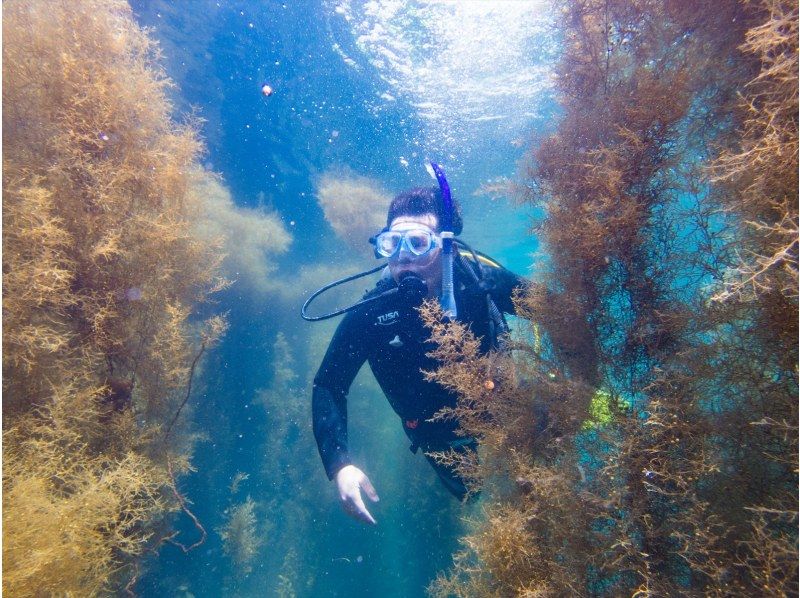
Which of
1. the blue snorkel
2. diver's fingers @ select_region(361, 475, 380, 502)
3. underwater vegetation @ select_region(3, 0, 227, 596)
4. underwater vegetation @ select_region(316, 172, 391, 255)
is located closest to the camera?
diver's fingers @ select_region(361, 475, 380, 502)

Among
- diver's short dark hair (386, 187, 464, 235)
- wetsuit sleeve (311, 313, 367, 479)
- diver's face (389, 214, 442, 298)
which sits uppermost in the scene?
diver's short dark hair (386, 187, 464, 235)

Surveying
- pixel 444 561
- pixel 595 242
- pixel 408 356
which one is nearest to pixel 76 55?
pixel 408 356

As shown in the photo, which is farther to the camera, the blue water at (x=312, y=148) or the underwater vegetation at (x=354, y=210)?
the underwater vegetation at (x=354, y=210)

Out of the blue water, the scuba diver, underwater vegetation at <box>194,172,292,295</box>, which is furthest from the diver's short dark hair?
underwater vegetation at <box>194,172,292,295</box>

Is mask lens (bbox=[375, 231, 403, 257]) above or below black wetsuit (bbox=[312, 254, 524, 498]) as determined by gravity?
above

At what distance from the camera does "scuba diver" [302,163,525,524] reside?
443 centimetres

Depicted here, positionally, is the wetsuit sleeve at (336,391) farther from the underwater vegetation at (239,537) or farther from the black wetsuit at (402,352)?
the underwater vegetation at (239,537)

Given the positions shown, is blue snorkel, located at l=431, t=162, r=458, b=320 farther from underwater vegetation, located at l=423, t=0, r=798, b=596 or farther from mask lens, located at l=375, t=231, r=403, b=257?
underwater vegetation, located at l=423, t=0, r=798, b=596

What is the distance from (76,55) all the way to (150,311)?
2.95 metres

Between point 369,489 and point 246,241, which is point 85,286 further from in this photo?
point 246,241

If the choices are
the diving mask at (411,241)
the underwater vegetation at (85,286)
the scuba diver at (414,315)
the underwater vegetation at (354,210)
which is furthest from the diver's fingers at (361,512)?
the underwater vegetation at (354,210)

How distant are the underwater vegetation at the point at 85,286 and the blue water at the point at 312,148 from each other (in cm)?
478

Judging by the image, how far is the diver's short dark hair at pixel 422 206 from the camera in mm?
5008

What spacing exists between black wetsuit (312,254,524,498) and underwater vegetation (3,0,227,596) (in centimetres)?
185
